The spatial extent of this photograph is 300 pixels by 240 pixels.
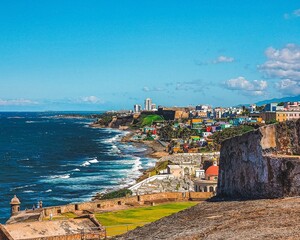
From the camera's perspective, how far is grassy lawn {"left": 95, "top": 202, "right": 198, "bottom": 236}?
29.6 metres

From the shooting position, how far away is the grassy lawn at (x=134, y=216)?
97.0 feet

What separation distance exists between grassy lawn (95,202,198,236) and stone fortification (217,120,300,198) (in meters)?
16.6

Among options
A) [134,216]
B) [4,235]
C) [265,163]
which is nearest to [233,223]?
[265,163]

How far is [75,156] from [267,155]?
97.0 metres

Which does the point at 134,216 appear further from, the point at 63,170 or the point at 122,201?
the point at 63,170

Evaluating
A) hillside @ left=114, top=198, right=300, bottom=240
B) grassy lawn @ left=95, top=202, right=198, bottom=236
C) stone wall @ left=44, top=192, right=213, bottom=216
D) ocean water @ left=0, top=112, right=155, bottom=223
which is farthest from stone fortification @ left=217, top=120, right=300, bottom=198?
ocean water @ left=0, top=112, right=155, bottom=223

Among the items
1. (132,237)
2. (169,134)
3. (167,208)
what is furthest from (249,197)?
(169,134)

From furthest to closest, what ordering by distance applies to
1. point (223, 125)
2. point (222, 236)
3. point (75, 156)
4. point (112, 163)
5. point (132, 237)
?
point (223, 125), point (75, 156), point (112, 163), point (132, 237), point (222, 236)

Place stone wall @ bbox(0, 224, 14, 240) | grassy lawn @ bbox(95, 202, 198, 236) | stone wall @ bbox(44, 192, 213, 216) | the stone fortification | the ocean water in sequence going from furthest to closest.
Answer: the ocean water, stone wall @ bbox(44, 192, 213, 216), grassy lawn @ bbox(95, 202, 198, 236), stone wall @ bbox(0, 224, 14, 240), the stone fortification

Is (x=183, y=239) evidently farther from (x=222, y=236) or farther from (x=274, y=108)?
(x=274, y=108)

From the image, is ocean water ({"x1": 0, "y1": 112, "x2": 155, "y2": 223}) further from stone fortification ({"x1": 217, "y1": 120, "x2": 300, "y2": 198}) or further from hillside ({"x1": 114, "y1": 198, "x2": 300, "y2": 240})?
hillside ({"x1": 114, "y1": 198, "x2": 300, "y2": 240})

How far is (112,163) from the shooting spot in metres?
91.3

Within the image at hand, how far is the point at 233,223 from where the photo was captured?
871cm

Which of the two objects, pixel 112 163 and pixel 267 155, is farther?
pixel 112 163
